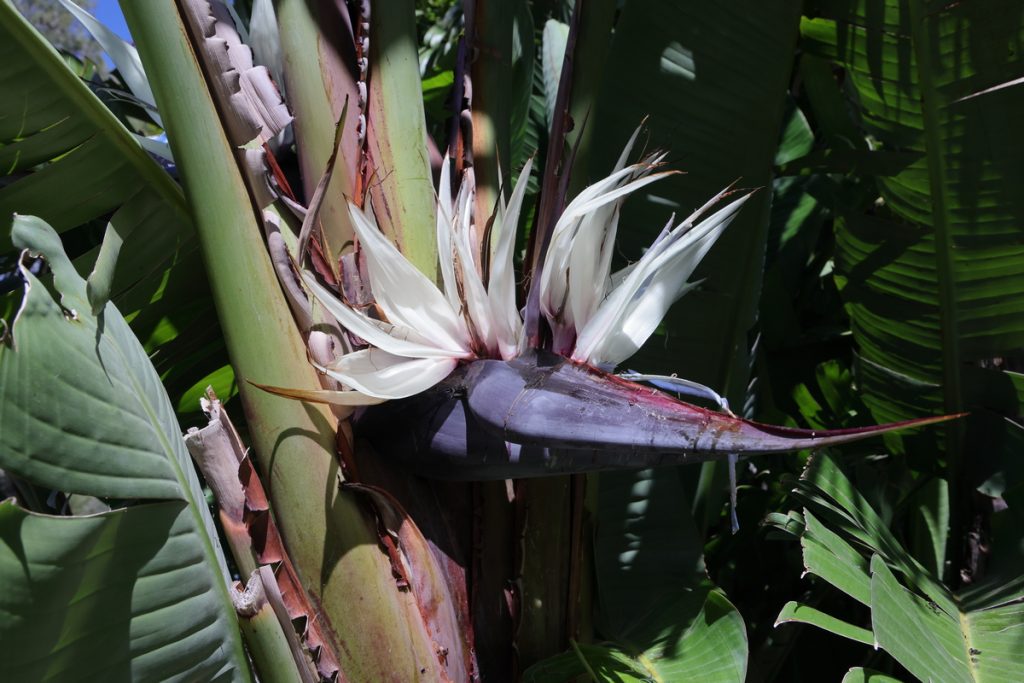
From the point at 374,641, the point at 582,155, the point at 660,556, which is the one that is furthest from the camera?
the point at 660,556

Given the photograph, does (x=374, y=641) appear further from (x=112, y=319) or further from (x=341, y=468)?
(x=112, y=319)

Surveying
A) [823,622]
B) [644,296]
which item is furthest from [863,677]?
[644,296]

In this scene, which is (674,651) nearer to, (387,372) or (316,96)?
(387,372)

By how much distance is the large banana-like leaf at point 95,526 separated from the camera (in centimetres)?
42

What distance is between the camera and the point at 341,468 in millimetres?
553

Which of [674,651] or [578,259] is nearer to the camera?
[578,259]

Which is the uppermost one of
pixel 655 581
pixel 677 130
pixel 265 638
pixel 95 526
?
pixel 677 130

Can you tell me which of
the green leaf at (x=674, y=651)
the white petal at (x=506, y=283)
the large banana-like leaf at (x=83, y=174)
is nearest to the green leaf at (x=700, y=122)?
the green leaf at (x=674, y=651)

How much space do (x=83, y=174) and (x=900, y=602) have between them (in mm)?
673

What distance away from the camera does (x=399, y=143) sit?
63 cm

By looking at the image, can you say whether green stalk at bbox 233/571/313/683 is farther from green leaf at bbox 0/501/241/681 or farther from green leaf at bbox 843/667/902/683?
green leaf at bbox 843/667/902/683

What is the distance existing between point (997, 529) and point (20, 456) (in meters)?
0.77

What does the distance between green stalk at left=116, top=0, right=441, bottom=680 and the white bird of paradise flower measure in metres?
0.05

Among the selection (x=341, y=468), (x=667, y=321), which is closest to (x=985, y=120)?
(x=667, y=321)
